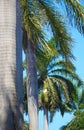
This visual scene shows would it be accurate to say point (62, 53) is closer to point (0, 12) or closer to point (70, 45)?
point (70, 45)

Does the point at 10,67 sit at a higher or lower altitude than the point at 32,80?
lower

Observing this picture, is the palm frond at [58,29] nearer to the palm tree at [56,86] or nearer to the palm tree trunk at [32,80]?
the palm tree trunk at [32,80]

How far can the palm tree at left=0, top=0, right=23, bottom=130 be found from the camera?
9.10 metres

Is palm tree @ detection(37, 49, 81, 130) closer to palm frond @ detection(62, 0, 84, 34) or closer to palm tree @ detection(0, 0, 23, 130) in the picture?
palm frond @ detection(62, 0, 84, 34)

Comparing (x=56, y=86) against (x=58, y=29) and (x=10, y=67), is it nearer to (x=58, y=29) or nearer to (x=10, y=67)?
(x=58, y=29)

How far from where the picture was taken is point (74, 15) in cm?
1557

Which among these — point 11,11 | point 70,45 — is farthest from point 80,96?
point 11,11

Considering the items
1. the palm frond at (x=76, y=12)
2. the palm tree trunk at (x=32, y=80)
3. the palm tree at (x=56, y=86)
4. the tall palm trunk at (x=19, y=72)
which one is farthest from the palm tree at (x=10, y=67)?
the palm tree at (x=56, y=86)

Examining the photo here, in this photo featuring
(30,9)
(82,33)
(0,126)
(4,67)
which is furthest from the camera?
(30,9)

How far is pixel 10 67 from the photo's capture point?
9531 millimetres

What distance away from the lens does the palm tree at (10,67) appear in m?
9.10

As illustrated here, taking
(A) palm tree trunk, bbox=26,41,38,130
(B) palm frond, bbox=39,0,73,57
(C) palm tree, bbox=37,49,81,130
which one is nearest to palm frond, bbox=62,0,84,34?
(B) palm frond, bbox=39,0,73,57

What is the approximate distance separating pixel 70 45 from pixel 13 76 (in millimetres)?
8011

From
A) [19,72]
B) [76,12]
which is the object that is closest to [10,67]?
[19,72]
